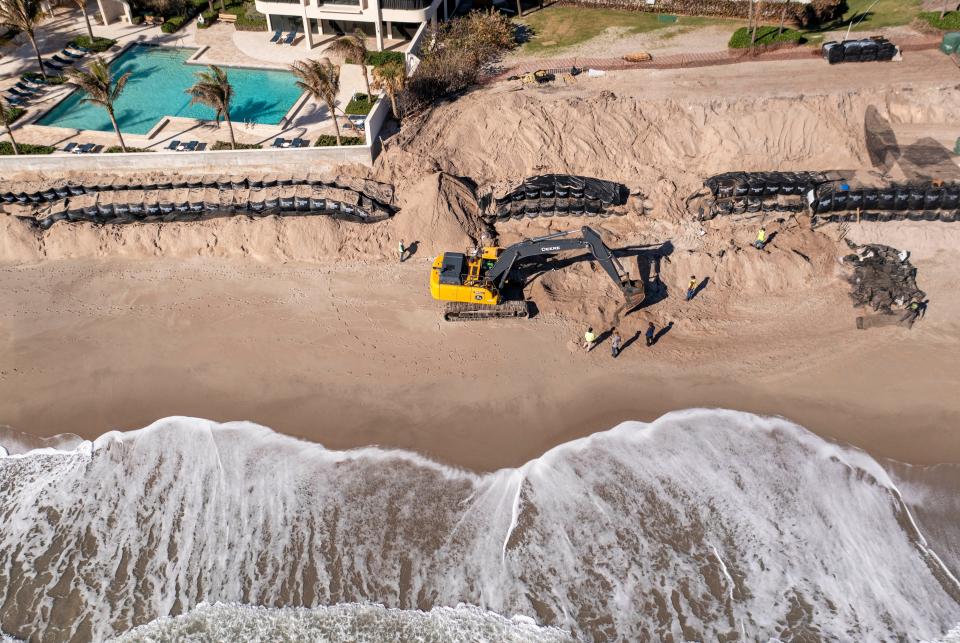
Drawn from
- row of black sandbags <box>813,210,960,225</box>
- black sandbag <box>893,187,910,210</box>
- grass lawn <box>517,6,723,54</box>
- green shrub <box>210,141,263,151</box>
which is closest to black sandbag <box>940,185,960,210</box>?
row of black sandbags <box>813,210,960,225</box>

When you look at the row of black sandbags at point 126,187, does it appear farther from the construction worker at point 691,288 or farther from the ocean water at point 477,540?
the construction worker at point 691,288

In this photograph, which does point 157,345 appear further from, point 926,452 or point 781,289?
point 926,452

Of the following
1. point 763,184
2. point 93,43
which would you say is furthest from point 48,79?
point 763,184

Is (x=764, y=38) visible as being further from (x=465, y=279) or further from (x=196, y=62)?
(x=196, y=62)

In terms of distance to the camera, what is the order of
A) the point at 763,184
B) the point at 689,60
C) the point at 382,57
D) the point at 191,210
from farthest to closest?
1. the point at 382,57
2. the point at 689,60
3. the point at 191,210
4. the point at 763,184

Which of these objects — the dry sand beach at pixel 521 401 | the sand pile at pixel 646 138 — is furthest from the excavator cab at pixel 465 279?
the sand pile at pixel 646 138

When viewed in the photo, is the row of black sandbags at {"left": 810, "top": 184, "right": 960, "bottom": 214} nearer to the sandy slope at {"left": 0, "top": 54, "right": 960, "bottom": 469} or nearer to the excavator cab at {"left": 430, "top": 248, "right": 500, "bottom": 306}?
the sandy slope at {"left": 0, "top": 54, "right": 960, "bottom": 469}

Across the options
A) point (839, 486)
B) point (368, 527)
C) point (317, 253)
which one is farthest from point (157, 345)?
point (839, 486)
